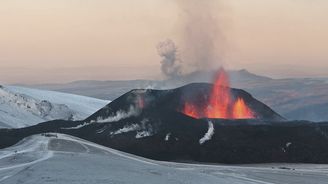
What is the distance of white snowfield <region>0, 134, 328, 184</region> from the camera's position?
84562mm

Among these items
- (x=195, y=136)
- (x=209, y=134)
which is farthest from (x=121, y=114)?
(x=209, y=134)

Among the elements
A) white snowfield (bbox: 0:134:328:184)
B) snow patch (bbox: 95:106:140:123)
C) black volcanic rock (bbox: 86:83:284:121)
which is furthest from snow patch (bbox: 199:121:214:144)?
snow patch (bbox: 95:106:140:123)

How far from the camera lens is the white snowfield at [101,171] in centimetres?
8456

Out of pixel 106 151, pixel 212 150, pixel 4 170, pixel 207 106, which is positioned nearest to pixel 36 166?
pixel 4 170

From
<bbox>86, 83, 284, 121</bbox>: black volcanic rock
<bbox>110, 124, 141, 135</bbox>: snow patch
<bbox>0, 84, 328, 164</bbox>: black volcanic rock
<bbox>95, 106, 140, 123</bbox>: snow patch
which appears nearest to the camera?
<bbox>0, 84, 328, 164</bbox>: black volcanic rock

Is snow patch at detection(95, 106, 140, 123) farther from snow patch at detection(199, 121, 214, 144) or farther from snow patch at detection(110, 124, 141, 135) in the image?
snow patch at detection(199, 121, 214, 144)

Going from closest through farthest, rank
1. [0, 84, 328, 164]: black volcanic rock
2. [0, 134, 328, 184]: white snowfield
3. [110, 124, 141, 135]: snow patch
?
[0, 134, 328, 184]: white snowfield → [0, 84, 328, 164]: black volcanic rock → [110, 124, 141, 135]: snow patch

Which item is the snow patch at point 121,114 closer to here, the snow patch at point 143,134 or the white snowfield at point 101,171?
the snow patch at point 143,134

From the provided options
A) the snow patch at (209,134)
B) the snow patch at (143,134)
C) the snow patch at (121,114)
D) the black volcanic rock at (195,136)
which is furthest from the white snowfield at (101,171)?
the snow patch at (121,114)

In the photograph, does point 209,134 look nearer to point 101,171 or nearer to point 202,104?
point 202,104

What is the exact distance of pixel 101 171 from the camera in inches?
3661

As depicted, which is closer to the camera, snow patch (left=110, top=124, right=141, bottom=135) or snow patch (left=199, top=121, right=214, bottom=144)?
snow patch (left=199, top=121, right=214, bottom=144)

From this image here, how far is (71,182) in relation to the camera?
3071 inches

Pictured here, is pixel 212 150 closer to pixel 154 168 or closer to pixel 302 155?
pixel 302 155
